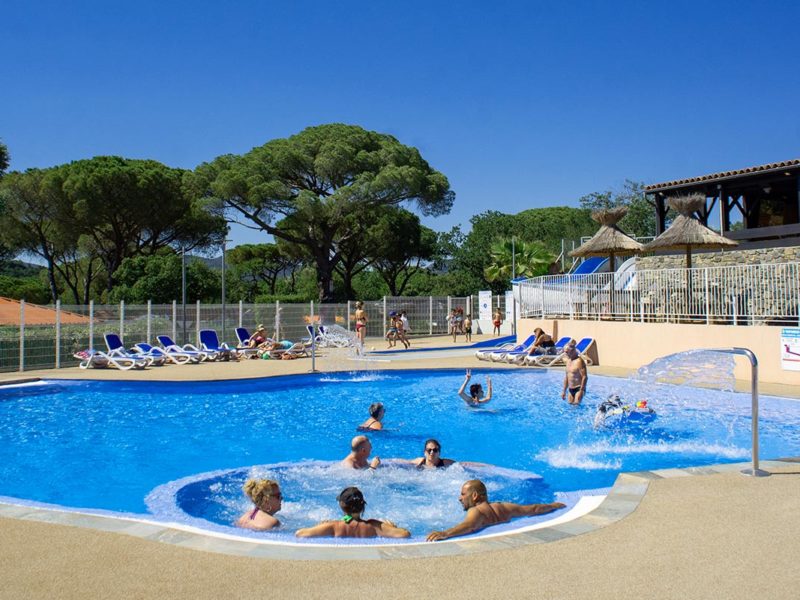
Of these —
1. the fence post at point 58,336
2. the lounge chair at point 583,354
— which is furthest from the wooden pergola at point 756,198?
the fence post at point 58,336

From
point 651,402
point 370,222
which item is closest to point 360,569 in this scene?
point 651,402

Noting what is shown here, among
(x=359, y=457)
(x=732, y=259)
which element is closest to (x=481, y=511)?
(x=359, y=457)

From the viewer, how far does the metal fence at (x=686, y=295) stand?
13.5 metres

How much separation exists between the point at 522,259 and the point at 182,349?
21813 millimetres

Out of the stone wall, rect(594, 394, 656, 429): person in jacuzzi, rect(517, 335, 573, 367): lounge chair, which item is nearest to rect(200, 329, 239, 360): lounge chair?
rect(517, 335, 573, 367): lounge chair

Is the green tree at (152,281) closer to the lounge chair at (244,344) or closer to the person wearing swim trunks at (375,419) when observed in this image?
the lounge chair at (244,344)

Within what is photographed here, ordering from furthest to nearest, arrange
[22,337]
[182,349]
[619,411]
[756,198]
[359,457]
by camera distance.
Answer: [756,198] → [182,349] → [22,337] → [619,411] → [359,457]

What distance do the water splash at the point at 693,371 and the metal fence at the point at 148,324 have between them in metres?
12.9

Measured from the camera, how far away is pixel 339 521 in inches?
208

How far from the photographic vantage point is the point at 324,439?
33.9 ft

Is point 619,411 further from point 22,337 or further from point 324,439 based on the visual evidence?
point 22,337

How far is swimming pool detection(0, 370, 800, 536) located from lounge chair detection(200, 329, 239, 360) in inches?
184

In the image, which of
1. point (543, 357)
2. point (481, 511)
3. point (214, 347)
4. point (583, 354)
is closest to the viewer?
point (481, 511)

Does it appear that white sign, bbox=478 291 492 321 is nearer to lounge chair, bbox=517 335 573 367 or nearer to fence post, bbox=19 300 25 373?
lounge chair, bbox=517 335 573 367
